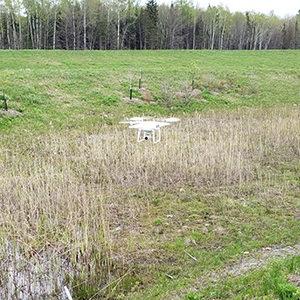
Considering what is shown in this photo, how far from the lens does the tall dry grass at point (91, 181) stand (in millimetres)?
4230

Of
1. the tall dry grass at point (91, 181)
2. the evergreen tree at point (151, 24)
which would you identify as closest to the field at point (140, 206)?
the tall dry grass at point (91, 181)

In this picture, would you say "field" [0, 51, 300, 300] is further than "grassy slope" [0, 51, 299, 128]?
No

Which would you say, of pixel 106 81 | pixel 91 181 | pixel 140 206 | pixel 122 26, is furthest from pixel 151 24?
pixel 140 206

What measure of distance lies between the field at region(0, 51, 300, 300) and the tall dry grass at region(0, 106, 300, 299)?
2cm

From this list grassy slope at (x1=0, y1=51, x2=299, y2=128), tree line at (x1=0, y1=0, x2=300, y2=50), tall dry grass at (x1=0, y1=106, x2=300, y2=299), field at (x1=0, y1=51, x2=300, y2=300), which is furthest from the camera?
tree line at (x1=0, y1=0, x2=300, y2=50)

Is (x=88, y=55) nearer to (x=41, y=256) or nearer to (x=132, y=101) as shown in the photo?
(x=132, y=101)

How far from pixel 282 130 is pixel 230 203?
208 inches

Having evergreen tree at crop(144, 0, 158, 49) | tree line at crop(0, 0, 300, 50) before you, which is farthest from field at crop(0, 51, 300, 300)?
evergreen tree at crop(144, 0, 158, 49)

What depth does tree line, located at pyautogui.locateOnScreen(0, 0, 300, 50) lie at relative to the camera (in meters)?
38.6

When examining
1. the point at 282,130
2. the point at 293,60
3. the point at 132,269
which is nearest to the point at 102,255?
the point at 132,269

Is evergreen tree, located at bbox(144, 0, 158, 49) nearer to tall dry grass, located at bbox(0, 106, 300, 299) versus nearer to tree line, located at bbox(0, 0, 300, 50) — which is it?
tree line, located at bbox(0, 0, 300, 50)

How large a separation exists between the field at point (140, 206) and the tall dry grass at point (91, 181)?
0.9 inches

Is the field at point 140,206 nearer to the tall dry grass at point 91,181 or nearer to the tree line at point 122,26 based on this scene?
the tall dry grass at point 91,181

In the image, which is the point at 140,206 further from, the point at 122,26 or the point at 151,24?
the point at 122,26
